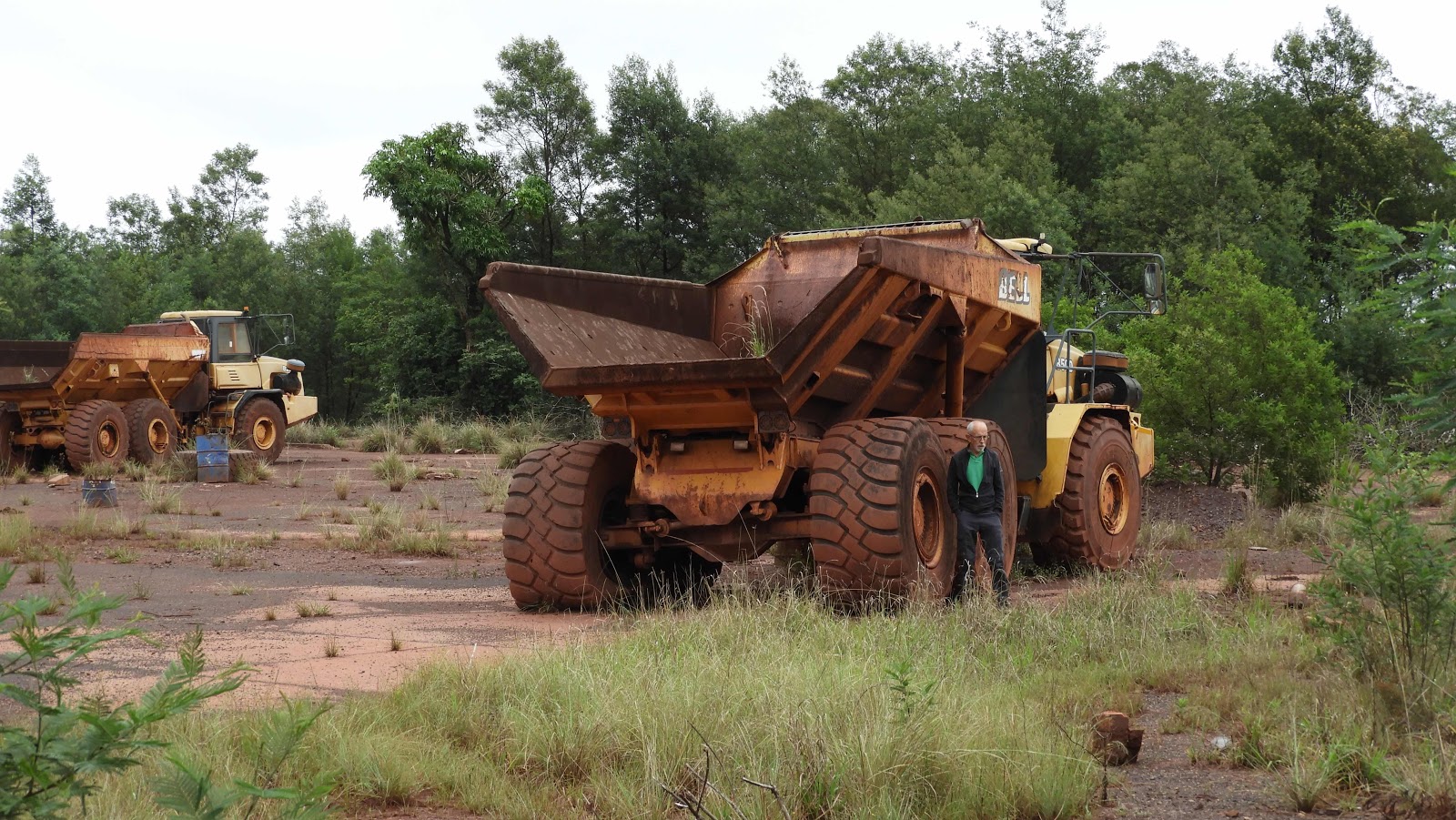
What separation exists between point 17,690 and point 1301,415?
52.8 ft

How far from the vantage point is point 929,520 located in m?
9.61

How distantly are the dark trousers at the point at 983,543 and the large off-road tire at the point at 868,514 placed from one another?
0.41 metres

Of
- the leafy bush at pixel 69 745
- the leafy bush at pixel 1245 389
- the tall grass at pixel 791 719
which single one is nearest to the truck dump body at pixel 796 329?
the tall grass at pixel 791 719

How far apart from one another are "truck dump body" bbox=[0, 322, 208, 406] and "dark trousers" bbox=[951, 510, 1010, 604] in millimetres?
17548

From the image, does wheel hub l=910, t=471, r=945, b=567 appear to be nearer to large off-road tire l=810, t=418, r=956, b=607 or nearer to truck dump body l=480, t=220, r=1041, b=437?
large off-road tire l=810, t=418, r=956, b=607

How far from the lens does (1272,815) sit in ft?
16.0

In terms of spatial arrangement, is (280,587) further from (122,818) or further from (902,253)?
(122,818)

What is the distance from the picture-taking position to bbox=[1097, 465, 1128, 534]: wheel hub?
1192cm

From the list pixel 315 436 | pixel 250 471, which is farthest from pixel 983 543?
pixel 315 436

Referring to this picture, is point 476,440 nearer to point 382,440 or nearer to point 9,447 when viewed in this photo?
point 382,440

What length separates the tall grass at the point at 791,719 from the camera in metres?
4.84

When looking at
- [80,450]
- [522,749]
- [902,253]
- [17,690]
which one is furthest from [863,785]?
[80,450]

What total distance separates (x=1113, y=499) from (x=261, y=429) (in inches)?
764

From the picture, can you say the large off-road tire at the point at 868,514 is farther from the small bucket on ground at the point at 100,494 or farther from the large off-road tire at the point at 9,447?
the large off-road tire at the point at 9,447
